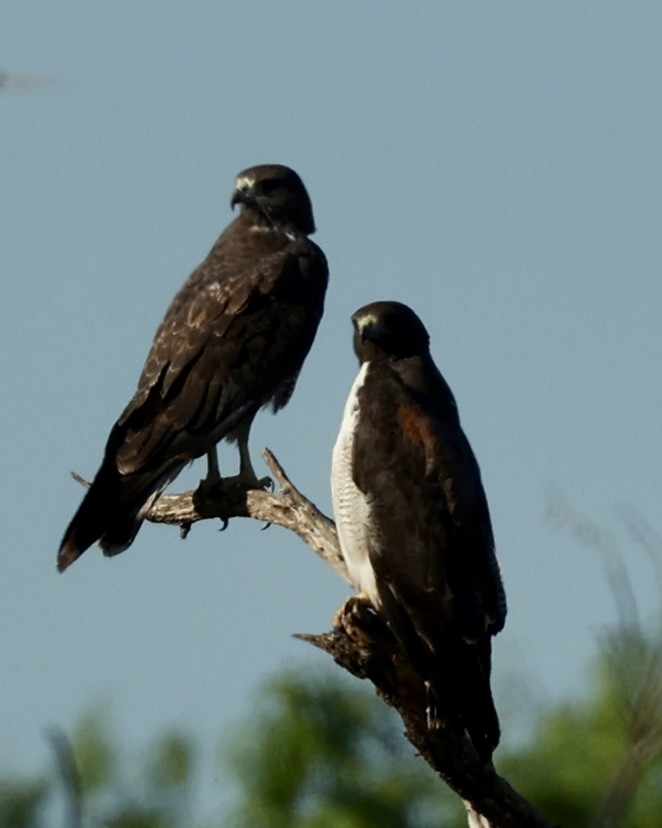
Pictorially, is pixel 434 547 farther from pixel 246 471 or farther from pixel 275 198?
pixel 275 198

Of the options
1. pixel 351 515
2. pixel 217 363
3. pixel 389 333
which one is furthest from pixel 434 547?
pixel 217 363

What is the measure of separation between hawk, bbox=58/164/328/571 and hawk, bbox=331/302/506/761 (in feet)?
4.10

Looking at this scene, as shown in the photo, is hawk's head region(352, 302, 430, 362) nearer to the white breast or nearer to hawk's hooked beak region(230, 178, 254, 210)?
the white breast

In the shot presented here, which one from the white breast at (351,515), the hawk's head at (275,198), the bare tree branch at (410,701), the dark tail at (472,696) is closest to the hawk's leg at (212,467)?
the bare tree branch at (410,701)

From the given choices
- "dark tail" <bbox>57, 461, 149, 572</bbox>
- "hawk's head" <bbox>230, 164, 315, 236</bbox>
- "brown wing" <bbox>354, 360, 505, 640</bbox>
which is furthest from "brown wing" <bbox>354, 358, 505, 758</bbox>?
"hawk's head" <bbox>230, 164, 315, 236</bbox>

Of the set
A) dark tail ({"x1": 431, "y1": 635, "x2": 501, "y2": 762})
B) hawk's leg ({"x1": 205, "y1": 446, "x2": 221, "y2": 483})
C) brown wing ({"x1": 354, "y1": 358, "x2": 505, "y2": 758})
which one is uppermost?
hawk's leg ({"x1": 205, "y1": 446, "x2": 221, "y2": 483})

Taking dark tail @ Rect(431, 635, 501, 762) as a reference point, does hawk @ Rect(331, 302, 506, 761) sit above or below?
above

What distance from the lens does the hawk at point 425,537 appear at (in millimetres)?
4957

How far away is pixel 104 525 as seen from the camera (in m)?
6.68

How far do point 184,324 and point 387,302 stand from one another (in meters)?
1.26

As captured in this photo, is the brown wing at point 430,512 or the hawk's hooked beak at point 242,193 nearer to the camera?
the brown wing at point 430,512

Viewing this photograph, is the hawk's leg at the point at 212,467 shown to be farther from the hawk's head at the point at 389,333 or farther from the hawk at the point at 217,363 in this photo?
the hawk's head at the point at 389,333

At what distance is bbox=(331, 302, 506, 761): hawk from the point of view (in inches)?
195

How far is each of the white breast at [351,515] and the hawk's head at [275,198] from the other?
240 centimetres
